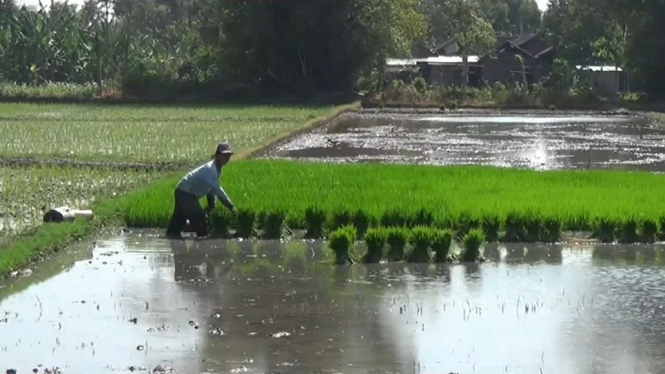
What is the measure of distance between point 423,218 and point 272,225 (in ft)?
4.21

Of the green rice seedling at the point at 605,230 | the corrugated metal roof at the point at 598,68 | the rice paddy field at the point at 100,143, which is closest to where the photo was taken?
the green rice seedling at the point at 605,230

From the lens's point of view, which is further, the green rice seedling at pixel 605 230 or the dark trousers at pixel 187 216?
the green rice seedling at pixel 605 230

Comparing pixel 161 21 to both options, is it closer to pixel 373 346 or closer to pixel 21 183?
pixel 21 183

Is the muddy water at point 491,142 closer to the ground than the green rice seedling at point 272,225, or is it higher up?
closer to the ground

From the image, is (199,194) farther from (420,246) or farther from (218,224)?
(420,246)

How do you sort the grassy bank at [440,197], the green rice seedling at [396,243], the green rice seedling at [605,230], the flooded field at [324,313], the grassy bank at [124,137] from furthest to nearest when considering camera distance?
the grassy bank at [440,197] → the green rice seedling at [605,230] → the green rice seedling at [396,243] → the grassy bank at [124,137] → the flooded field at [324,313]

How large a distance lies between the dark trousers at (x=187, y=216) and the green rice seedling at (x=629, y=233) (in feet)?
11.5

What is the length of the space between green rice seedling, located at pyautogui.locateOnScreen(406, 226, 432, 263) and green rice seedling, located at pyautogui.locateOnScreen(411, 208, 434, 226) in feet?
3.28

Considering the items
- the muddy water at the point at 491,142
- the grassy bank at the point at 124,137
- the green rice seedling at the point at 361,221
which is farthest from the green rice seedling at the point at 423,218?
the muddy water at the point at 491,142

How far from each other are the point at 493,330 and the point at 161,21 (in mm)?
67256

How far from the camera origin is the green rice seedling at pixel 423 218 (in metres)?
9.92

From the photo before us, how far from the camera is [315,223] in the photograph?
10.0m

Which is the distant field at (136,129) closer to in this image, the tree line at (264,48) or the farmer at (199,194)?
the tree line at (264,48)

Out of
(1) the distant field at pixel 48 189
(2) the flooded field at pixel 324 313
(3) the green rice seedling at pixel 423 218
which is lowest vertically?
(2) the flooded field at pixel 324 313
